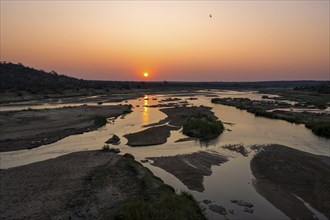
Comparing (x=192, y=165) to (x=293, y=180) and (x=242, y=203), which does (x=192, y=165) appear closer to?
(x=293, y=180)

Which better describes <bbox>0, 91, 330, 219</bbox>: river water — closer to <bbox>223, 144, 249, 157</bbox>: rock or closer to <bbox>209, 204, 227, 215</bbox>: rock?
<bbox>209, 204, 227, 215</bbox>: rock

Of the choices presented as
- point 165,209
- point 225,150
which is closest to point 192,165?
point 225,150

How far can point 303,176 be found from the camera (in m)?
19.1

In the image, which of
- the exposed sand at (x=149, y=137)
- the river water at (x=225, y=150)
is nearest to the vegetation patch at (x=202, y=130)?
the river water at (x=225, y=150)

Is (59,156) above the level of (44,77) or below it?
below

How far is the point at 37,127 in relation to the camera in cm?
3666

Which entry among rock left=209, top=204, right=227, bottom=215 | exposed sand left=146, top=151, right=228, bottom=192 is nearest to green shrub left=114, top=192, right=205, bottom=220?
rock left=209, top=204, right=227, bottom=215

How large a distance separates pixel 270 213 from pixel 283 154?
1137 cm

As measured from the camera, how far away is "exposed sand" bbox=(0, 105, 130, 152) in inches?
1129

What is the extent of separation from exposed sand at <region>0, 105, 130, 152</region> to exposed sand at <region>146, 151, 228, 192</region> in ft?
41.9

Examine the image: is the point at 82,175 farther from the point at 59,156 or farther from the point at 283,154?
the point at 283,154

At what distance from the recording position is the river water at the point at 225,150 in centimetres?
1563

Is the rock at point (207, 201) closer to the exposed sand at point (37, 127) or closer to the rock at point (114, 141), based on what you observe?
the rock at point (114, 141)

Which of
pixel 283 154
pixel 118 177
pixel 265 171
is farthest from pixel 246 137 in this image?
pixel 118 177
